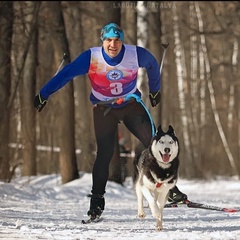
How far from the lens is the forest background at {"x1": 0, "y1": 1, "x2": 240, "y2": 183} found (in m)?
13.7

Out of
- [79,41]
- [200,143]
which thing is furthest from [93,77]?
[200,143]

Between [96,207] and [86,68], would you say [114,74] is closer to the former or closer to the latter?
[86,68]

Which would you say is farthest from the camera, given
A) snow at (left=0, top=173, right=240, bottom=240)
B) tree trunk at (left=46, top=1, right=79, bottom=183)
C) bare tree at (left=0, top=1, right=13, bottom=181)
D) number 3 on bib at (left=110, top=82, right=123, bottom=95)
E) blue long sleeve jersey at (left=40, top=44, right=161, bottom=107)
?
tree trunk at (left=46, top=1, right=79, bottom=183)

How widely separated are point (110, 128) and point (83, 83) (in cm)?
1455

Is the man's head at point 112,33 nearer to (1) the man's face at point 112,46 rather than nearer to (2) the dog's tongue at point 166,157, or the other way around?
(1) the man's face at point 112,46

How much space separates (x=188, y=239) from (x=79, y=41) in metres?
16.1

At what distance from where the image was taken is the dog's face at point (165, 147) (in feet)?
20.4

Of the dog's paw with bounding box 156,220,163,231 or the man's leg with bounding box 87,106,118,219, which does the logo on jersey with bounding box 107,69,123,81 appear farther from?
the dog's paw with bounding box 156,220,163,231

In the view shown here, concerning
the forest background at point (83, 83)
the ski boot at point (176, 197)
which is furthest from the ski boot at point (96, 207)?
the forest background at point (83, 83)

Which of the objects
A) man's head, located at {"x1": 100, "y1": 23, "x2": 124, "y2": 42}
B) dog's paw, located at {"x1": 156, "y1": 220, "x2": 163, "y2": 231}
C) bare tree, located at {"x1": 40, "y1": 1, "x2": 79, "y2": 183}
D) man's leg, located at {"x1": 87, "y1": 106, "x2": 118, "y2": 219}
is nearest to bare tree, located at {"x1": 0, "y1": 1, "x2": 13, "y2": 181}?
bare tree, located at {"x1": 40, "y1": 1, "x2": 79, "y2": 183}

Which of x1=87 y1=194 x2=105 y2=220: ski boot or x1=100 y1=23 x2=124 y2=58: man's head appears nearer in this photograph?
x1=100 y1=23 x2=124 y2=58: man's head

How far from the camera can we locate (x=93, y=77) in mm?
6762

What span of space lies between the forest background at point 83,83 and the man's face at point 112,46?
1.93m

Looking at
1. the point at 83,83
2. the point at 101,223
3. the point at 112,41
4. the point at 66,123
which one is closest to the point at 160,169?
the point at 101,223
